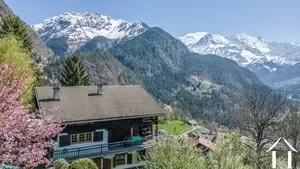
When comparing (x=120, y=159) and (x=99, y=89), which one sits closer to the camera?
(x=120, y=159)

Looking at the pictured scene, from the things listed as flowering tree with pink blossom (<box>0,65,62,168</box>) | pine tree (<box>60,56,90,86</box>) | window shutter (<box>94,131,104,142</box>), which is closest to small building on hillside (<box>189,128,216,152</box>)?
window shutter (<box>94,131,104,142</box>)

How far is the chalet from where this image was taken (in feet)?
128

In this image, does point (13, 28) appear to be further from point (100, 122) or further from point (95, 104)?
point (100, 122)

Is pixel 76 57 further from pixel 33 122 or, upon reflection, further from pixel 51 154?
pixel 33 122

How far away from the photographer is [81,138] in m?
40.0

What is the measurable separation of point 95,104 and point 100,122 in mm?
2713

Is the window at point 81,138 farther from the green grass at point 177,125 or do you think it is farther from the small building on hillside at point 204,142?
the green grass at point 177,125

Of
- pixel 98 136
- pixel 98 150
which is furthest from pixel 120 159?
pixel 98 136

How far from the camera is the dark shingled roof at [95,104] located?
130ft

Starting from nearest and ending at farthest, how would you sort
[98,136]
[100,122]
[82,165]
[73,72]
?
1. [82,165]
2. [98,136]
3. [100,122]
4. [73,72]

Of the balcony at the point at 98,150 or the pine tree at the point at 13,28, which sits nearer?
the balcony at the point at 98,150

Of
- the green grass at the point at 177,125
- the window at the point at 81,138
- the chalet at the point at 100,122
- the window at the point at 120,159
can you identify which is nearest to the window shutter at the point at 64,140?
the chalet at the point at 100,122

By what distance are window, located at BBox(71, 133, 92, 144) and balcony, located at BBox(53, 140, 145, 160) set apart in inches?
40.8

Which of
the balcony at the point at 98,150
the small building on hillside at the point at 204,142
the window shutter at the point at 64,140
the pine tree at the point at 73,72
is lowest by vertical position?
the small building on hillside at the point at 204,142
